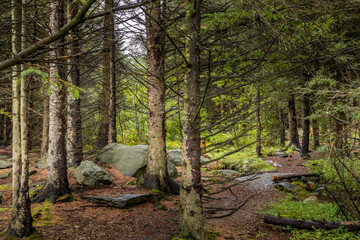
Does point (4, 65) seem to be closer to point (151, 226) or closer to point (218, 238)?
point (151, 226)

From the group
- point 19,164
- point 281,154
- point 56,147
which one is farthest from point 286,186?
point 19,164

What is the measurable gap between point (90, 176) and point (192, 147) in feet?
16.8

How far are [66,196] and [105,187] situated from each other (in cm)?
182

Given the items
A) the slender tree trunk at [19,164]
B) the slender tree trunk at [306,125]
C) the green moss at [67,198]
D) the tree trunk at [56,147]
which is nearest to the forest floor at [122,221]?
the green moss at [67,198]

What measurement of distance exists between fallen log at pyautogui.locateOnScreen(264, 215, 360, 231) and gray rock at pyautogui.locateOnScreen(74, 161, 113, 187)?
5188 mm

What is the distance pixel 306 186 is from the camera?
917 cm

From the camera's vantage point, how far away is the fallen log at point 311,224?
16.3 ft

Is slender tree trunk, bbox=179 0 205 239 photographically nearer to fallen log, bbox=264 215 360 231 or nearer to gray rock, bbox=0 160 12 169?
fallen log, bbox=264 215 360 231

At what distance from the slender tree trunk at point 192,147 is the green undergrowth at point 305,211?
3083mm

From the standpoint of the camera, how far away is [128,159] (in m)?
9.80

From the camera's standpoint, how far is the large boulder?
940cm

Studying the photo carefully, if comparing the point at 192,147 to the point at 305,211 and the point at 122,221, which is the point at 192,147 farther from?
the point at 305,211

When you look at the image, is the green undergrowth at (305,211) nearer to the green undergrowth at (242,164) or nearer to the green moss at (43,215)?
the green undergrowth at (242,164)

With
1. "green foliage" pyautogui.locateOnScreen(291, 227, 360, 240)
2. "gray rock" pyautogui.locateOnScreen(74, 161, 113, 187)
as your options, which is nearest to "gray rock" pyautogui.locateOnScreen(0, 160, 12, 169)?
"gray rock" pyautogui.locateOnScreen(74, 161, 113, 187)
